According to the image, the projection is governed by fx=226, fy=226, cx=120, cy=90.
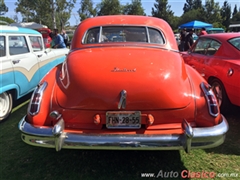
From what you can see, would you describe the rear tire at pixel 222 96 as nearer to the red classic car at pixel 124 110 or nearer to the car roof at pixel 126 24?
the car roof at pixel 126 24

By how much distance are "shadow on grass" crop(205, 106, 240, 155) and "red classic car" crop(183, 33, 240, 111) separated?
266 mm

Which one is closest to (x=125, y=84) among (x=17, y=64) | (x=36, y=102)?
(x=36, y=102)

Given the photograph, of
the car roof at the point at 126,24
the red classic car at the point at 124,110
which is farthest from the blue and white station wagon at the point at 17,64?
the red classic car at the point at 124,110

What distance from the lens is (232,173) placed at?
2701mm

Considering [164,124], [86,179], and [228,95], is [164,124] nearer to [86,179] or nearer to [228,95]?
[86,179]

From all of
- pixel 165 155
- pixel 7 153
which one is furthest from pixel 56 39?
pixel 165 155

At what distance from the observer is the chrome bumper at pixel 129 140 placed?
229 centimetres

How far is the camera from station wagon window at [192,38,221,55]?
474cm

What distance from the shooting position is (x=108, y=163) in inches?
114

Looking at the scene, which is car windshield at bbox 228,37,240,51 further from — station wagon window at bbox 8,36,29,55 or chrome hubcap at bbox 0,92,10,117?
chrome hubcap at bbox 0,92,10,117

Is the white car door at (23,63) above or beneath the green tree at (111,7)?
beneath

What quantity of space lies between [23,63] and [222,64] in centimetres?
394

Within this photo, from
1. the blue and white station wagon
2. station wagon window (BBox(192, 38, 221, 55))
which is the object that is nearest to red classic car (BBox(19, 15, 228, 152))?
the blue and white station wagon

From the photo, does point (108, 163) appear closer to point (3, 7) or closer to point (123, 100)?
point (123, 100)
